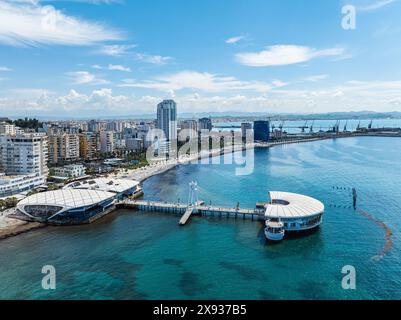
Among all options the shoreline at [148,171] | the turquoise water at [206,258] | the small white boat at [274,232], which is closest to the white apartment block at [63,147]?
the shoreline at [148,171]

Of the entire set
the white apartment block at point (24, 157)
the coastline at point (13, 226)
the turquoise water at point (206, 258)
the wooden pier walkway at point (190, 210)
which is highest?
the white apartment block at point (24, 157)

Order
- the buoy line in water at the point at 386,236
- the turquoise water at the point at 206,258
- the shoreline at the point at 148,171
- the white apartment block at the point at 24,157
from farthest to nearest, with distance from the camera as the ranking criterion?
the white apartment block at the point at 24,157 → the shoreline at the point at 148,171 → the buoy line in water at the point at 386,236 → the turquoise water at the point at 206,258

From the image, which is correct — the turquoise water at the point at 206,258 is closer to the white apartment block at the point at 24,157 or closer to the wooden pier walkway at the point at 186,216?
the wooden pier walkway at the point at 186,216

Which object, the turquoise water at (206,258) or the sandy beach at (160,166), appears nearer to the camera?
the turquoise water at (206,258)

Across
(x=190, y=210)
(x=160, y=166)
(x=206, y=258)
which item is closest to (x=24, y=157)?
(x=160, y=166)

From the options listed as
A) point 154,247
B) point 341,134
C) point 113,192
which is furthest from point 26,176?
point 341,134

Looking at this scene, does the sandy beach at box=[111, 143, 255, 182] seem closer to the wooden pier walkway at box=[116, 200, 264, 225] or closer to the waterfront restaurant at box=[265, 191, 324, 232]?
the wooden pier walkway at box=[116, 200, 264, 225]
